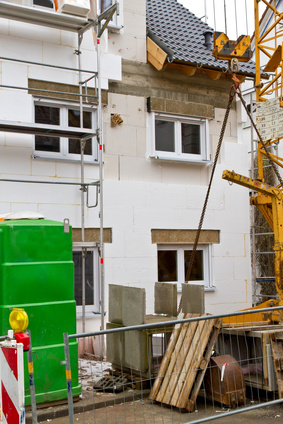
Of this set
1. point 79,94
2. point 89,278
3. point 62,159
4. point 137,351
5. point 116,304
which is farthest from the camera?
point 89,278

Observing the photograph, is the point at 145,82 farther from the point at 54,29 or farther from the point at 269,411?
the point at 269,411

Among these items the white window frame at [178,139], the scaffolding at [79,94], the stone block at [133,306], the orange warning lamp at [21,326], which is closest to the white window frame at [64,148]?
the scaffolding at [79,94]

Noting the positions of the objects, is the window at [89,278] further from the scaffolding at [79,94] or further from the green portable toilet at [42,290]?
the green portable toilet at [42,290]

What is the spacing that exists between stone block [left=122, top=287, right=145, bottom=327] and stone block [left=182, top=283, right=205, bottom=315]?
0.78 metres

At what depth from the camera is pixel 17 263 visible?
6566 millimetres

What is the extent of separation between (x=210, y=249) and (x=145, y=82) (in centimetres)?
357

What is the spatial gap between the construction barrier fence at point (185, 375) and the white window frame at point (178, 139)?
3.91 meters

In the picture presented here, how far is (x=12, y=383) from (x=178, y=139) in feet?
24.2

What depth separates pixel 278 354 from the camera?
7211mm

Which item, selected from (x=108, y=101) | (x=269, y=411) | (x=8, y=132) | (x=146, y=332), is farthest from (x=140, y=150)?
(x=269, y=411)

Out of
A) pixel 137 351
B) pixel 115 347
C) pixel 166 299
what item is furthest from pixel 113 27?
pixel 137 351

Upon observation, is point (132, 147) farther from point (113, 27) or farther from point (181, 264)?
point (181, 264)

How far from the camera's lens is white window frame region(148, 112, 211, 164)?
1059cm

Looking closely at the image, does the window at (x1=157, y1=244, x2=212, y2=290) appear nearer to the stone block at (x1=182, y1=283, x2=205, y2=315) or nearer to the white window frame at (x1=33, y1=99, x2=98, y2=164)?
the white window frame at (x1=33, y1=99, x2=98, y2=164)
